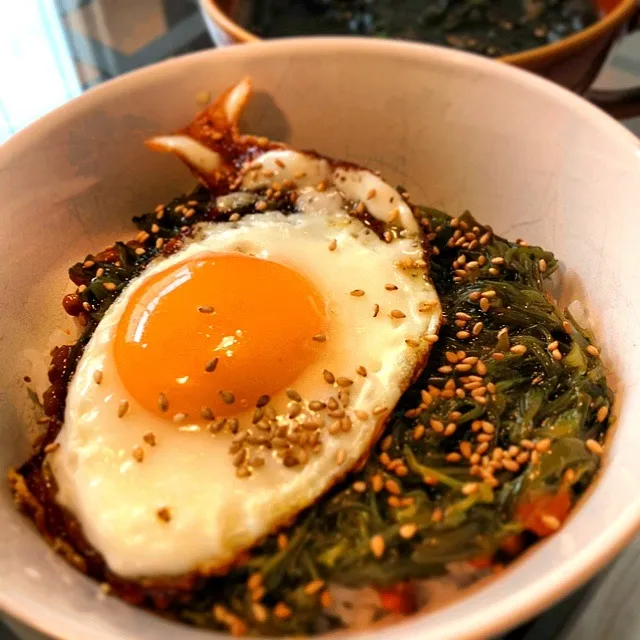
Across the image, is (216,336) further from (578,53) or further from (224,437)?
(578,53)

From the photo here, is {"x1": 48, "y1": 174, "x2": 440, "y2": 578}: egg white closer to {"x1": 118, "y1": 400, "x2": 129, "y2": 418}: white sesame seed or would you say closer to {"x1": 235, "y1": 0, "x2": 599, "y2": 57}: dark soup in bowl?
{"x1": 118, "y1": 400, "x2": 129, "y2": 418}: white sesame seed

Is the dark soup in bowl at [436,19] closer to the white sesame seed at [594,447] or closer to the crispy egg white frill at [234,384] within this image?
the crispy egg white frill at [234,384]

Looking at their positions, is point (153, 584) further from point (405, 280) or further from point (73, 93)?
point (73, 93)

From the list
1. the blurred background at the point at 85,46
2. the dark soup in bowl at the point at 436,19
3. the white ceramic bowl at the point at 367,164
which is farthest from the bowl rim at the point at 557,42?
the blurred background at the point at 85,46

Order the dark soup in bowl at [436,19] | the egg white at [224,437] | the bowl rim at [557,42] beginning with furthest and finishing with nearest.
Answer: the dark soup in bowl at [436,19], the bowl rim at [557,42], the egg white at [224,437]

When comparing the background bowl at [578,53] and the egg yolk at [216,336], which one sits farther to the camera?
the background bowl at [578,53]

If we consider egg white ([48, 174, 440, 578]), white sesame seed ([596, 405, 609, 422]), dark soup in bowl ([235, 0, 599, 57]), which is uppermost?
dark soup in bowl ([235, 0, 599, 57])

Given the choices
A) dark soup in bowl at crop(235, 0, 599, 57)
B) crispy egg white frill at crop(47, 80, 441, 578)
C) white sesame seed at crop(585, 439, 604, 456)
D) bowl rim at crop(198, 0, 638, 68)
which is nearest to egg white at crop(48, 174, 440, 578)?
crispy egg white frill at crop(47, 80, 441, 578)
